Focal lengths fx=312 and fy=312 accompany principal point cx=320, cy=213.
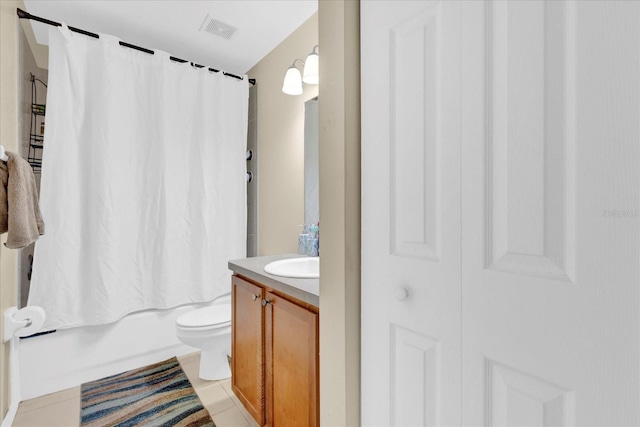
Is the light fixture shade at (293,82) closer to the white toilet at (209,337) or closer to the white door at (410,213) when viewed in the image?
the white door at (410,213)

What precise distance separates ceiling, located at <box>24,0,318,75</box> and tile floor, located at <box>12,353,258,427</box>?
2.37 metres

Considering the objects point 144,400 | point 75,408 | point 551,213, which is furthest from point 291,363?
point 75,408

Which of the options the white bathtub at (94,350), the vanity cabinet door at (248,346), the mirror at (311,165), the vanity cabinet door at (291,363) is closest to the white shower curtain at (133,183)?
the white bathtub at (94,350)

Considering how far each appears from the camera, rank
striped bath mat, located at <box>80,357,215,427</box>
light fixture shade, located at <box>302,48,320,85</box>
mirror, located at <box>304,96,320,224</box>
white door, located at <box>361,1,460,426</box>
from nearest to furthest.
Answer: white door, located at <box>361,1,460,426</box> < striped bath mat, located at <box>80,357,215,427</box> < light fixture shade, located at <box>302,48,320,85</box> < mirror, located at <box>304,96,320,224</box>

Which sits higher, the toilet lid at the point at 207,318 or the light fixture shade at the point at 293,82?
the light fixture shade at the point at 293,82

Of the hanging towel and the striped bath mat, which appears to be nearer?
the hanging towel

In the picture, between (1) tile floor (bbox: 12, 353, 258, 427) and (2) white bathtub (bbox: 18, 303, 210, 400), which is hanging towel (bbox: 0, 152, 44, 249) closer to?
(2) white bathtub (bbox: 18, 303, 210, 400)

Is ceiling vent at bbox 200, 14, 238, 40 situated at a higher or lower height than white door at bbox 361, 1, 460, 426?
higher

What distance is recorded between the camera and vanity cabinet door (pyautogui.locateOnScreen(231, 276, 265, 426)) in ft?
4.70

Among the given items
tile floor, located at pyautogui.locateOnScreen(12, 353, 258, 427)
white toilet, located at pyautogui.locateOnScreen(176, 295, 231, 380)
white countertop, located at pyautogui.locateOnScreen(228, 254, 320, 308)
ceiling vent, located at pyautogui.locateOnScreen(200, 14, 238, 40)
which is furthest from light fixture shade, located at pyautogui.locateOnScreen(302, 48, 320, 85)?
tile floor, located at pyautogui.locateOnScreen(12, 353, 258, 427)

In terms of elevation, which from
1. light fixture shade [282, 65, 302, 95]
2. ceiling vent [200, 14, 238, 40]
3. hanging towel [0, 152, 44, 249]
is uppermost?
ceiling vent [200, 14, 238, 40]

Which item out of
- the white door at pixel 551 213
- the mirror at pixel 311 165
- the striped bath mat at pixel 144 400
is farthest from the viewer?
the mirror at pixel 311 165

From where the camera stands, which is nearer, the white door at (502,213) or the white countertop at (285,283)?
the white door at (502,213)

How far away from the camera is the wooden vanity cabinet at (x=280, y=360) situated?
113 cm
